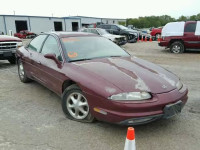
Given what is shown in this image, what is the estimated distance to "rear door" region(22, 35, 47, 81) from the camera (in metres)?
4.83

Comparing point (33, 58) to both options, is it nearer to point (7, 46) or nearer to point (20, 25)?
point (7, 46)

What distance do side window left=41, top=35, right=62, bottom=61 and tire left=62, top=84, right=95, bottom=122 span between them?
30.5 inches

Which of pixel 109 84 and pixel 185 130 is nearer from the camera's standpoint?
pixel 109 84

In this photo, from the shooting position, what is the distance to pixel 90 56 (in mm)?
4090

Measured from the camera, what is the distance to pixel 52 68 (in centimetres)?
407

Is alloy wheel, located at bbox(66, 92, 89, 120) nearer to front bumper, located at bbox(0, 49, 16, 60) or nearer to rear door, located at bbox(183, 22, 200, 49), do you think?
front bumper, located at bbox(0, 49, 16, 60)

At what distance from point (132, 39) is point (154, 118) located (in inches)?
671

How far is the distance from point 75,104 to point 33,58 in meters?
2.07

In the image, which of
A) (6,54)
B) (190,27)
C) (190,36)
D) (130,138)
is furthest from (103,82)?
(190,27)

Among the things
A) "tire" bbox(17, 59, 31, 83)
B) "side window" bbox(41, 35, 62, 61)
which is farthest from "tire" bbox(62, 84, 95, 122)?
"tire" bbox(17, 59, 31, 83)

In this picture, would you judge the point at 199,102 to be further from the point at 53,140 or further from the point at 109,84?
the point at 53,140

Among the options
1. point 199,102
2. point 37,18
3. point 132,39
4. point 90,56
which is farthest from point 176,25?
point 37,18

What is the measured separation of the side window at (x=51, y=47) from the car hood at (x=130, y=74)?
631 mm

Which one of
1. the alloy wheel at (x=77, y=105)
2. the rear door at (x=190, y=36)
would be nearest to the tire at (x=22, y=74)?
the alloy wheel at (x=77, y=105)
